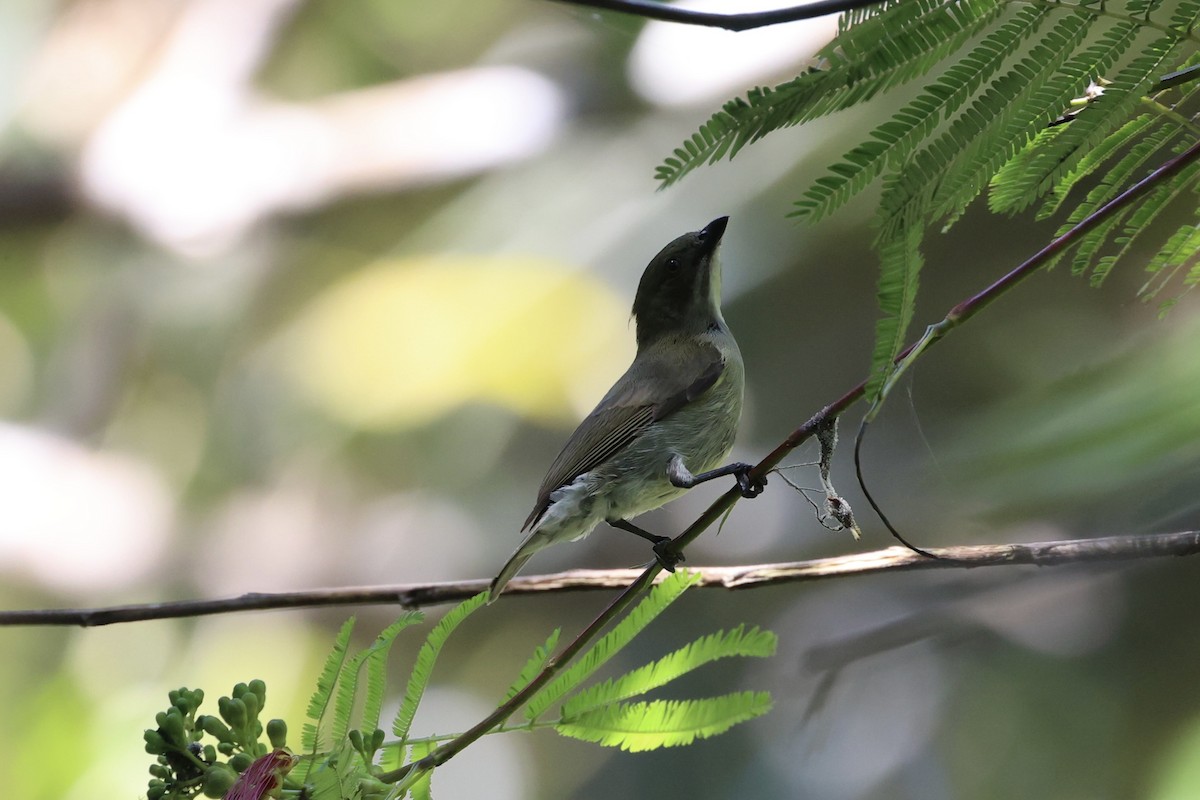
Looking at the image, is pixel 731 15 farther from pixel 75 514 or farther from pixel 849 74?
pixel 75 514

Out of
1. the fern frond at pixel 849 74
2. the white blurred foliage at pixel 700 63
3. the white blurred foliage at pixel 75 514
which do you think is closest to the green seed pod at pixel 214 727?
the fern frond at pixel 849 74

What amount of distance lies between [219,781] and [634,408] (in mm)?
1217

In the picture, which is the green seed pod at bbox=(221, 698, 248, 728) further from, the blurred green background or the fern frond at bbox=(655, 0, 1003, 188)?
the blurred green background

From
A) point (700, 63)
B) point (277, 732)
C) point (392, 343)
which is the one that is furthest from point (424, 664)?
point (392, 343)

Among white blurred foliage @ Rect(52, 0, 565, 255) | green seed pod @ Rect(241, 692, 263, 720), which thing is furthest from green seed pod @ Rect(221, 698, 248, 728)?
white blurred foliage @ Rect(52, 0, 565, 255)

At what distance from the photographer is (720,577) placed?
1.46 meters

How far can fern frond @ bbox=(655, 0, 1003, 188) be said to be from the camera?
0.84m

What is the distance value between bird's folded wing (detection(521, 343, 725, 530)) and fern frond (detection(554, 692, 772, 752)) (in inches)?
33.1

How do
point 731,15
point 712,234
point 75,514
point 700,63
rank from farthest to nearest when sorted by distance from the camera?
point 75,514 < point 700,63 < point 712,234 < point 731,15

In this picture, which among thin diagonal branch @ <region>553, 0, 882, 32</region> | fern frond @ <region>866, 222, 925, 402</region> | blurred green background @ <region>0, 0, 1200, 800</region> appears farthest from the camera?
blurred green background @ <region>0, 0, 1200, 800</region>

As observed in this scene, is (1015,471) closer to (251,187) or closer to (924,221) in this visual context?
(924,221)

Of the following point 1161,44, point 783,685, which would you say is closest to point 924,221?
point 1161,44

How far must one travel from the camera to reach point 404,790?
1012 mm

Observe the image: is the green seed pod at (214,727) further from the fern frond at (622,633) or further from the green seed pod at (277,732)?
the fern frond at (622,633)
